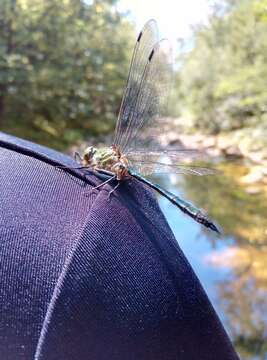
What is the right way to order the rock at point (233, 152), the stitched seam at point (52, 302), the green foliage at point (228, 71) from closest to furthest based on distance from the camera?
the stitched seam at point (52, 302) < the rock at point (233, 152) < the green foliage at point (228, 71)

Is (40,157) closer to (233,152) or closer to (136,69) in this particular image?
(136,69)

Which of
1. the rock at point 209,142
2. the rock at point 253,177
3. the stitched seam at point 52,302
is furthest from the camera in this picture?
the rock at point 209,142

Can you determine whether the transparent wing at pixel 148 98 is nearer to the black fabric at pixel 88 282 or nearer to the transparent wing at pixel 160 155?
the transparent wing at pixel 160 155

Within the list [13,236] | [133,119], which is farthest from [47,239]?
[133,119]

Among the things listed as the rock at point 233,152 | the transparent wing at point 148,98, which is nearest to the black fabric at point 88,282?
the transparent wing at point 148,98

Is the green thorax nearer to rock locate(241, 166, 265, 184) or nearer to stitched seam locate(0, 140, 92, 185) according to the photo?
stitched seam locate(0, 140, 92, 185)

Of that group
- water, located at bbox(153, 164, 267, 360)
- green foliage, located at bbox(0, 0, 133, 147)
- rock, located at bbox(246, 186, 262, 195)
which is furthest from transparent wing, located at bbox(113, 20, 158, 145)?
green foliage, located at bbox(0, 0, 133, 147)
